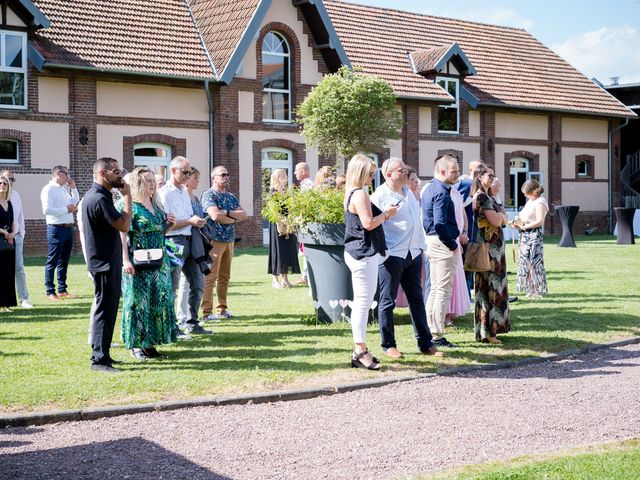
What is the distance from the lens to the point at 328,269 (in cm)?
1038

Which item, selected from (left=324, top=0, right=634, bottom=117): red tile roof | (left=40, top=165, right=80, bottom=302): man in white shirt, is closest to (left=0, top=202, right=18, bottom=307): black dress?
(left=40, top=165, right=80, bottom=302): man in white shirt

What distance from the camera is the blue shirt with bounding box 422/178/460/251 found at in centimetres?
885

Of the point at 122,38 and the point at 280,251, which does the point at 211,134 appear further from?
the point at 280,251

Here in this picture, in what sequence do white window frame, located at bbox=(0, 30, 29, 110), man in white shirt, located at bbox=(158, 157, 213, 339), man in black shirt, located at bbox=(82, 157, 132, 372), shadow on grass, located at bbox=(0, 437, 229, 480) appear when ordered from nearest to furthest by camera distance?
1. shadow on grass, located at bbox=(0, 437, 229, 480)
2. man in black shirt, located at bbox=(82, 157, 132, 372)
3. man in white shirt, located at bbox=(158, 157, 213, 339)
4. white window frame, located at bbox=(0, 30, 29, 110)

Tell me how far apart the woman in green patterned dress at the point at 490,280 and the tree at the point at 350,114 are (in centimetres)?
1483

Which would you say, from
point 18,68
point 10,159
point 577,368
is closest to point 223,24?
point 18,68

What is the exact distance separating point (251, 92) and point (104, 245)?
19925mm

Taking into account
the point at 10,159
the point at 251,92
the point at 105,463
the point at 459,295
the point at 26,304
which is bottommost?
the point at 105,463

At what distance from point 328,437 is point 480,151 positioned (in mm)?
29150

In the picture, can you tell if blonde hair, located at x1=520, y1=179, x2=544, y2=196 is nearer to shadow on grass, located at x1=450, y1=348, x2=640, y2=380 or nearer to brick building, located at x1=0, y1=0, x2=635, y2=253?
shadow on grass, located at x1=450, y1=348, x2=640, y2=380

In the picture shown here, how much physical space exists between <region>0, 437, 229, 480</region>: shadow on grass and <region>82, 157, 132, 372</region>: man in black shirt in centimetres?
226

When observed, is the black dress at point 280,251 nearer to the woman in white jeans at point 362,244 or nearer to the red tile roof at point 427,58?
the woman in white jeans at point 362,244

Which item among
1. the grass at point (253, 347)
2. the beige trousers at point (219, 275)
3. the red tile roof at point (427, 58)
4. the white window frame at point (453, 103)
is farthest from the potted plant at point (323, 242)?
the white window frame at point (453, 103)

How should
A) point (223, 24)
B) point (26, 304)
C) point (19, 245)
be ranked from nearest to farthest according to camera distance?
point (19, 245), point (26, 304), point (223, 24)
